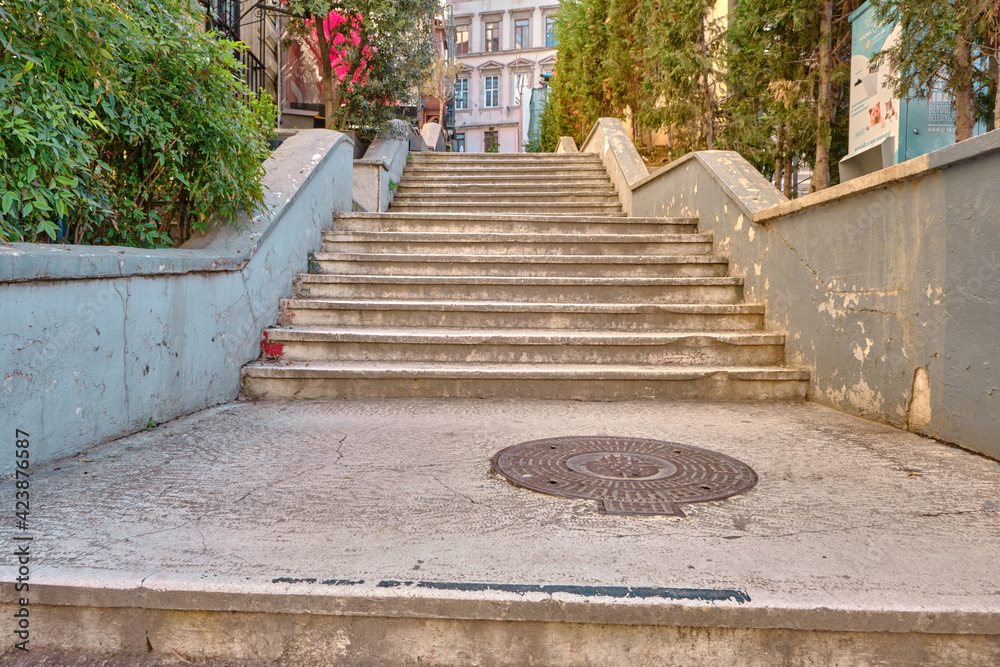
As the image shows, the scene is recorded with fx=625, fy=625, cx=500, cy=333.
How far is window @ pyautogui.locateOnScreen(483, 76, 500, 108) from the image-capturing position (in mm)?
39406

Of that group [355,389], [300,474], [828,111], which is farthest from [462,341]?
[828,111]

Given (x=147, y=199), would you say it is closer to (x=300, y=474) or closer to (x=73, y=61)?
(x=73, y=61)

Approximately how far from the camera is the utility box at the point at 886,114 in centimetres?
464

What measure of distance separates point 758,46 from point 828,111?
97 cm

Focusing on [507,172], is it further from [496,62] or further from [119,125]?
[496,62]

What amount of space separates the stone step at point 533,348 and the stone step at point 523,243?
1523 millimetres

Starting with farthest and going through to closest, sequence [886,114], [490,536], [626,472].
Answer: [886,114] < [626,472] < [490,536]

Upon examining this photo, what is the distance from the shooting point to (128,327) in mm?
2967

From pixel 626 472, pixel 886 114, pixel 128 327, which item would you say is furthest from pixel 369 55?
pixel 626 472

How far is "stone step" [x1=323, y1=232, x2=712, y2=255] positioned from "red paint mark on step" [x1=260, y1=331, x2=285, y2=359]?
1582mm

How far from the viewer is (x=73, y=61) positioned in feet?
9.12

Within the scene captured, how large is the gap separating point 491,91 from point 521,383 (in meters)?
38.9

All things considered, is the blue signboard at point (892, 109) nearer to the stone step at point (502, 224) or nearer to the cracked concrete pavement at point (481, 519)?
the stone step at point (502, 224)

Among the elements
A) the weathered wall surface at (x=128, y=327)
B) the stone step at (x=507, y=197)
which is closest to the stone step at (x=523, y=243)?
the weathered wall surface at (x=128, y=327)
